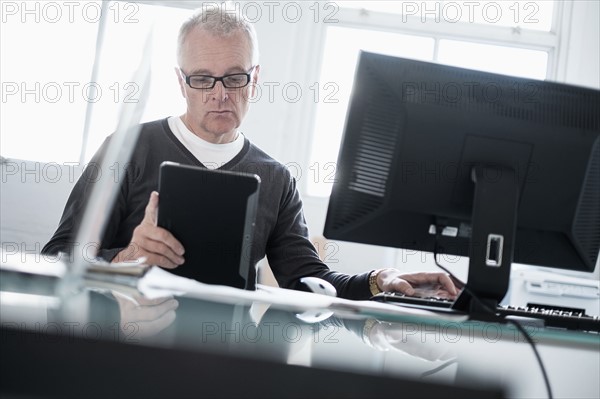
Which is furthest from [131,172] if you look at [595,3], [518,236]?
[595,3]

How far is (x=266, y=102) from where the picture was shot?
13.3 feet

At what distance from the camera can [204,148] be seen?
181 cm

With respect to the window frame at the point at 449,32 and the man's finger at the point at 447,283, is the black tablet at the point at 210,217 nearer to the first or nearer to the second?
the man's finger at the point at 447,283

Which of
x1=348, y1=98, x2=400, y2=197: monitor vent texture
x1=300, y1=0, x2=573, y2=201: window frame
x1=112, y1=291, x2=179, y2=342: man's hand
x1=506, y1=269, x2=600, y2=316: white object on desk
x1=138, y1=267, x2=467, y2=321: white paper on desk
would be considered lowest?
x1=506, y1=269, x2=600, y2=316: white object on desk

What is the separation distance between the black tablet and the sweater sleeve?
16.2 inches

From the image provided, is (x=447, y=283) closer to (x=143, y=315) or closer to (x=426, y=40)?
(x=143, y=315)

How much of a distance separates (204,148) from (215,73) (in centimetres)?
20

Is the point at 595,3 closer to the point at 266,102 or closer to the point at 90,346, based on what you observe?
the point at 266,102

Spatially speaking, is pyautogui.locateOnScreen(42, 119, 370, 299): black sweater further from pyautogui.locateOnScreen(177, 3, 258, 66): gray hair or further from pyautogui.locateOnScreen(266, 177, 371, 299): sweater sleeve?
pyautogui.locateOnScreen(177, 3, 258, 66): gray hair

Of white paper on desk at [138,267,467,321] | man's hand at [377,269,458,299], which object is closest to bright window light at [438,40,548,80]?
man's hand at [377,269,458,299]

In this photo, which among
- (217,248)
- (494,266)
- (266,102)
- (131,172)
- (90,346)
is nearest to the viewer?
(90,346)

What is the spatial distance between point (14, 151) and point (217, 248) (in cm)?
329

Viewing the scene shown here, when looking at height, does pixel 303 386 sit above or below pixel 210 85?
below

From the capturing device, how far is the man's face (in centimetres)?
175
